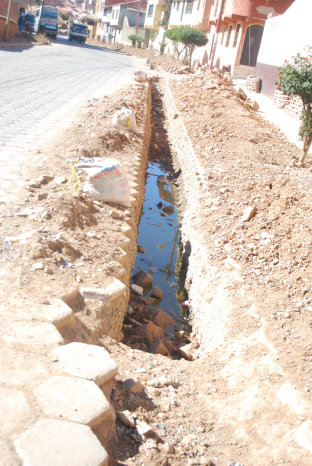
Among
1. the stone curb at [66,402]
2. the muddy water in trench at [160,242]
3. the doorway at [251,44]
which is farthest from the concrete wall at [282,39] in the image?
the stone curb at [66,402]

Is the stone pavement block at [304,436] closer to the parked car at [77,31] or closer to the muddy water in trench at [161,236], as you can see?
the muddy water in trench at [161,236]

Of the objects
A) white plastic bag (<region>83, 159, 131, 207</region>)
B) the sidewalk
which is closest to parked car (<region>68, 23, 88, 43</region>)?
the sidewalk

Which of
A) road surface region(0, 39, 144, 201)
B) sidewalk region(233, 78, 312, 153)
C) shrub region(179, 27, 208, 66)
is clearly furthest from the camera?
shrub region(179, 27, 208, 66)

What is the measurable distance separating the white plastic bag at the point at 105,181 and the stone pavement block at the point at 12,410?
3068 millimetres

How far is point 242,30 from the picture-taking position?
73.2 ft

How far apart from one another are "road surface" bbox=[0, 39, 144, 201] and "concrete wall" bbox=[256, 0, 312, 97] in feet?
18.0

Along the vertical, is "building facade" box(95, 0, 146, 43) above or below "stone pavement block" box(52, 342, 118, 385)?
above

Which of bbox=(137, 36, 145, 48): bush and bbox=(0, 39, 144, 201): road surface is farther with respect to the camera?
bbox=(137, 36, 145, 48): bush

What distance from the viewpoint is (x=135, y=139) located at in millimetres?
8539

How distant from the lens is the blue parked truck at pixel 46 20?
1329 inches

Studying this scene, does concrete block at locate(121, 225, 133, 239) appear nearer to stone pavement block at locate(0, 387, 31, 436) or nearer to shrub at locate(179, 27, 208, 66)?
stone pavement block at locate(0, 387, 31, 436)

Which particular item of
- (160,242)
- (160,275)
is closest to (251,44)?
(160,242)

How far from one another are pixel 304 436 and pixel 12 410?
1682 mm

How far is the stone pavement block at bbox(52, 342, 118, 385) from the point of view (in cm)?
246
